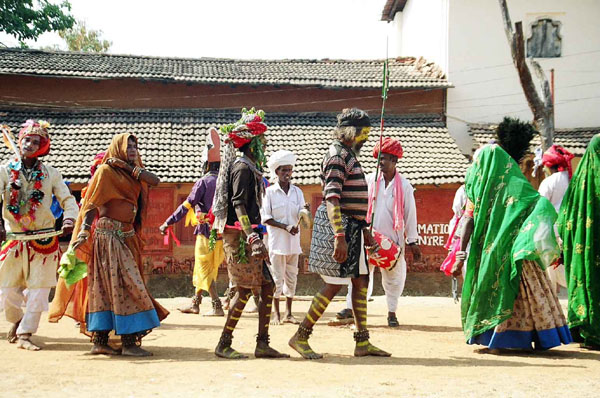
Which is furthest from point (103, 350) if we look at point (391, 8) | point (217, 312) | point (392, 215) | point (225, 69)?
point (391, 8)

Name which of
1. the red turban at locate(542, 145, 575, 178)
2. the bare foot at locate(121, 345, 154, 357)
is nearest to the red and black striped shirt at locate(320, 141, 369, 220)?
the bare foot at locate(121, 345, 154, 357)

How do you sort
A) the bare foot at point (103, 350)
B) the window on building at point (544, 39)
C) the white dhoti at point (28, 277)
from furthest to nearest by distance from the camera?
the window on building at point (544, 39) < the white dhoti at point (28, 277) < the bare foot at point (103, 350)

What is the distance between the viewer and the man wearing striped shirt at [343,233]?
678 centimetres

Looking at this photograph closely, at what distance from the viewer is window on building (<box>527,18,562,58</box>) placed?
65.2 ft

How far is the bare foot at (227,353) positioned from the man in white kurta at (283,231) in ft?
8.74

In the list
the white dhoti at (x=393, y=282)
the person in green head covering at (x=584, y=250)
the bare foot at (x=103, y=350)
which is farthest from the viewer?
the white dhoti at (x=393, y=282)

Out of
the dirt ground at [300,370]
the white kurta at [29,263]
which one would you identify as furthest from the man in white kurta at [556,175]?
the white kurta at [29,263]

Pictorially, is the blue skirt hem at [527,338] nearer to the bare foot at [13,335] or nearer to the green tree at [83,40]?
the bare foot at [13,335]

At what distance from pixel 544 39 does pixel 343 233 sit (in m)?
15.1

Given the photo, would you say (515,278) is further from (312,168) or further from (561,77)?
(561,77)

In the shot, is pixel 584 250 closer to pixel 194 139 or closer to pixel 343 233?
pixel 343 233

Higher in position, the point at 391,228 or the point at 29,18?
the point at 29,18

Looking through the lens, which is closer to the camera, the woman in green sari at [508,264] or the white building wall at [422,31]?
the woman in green sari at [508,264]

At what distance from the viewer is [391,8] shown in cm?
2630
